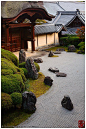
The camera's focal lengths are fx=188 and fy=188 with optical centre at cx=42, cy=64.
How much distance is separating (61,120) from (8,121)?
2.12 meters

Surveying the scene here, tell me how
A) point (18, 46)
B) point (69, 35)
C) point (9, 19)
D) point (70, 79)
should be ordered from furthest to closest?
point (69, 35)
point (18, 46)
point (9, 19)
point (70, 79)

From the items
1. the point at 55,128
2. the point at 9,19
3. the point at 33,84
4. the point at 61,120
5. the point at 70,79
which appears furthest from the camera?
the point at 9,19

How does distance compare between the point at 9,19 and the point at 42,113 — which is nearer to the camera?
the point at 42,113

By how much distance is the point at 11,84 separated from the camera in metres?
8.45

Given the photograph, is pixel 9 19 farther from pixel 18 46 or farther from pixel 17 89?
pixel 17 89

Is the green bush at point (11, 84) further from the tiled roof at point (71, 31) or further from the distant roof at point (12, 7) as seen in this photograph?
the tiled roof at point (71, 31)

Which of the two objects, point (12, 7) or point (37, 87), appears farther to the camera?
point (12, 7)

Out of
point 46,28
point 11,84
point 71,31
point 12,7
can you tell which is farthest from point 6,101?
point 71,31

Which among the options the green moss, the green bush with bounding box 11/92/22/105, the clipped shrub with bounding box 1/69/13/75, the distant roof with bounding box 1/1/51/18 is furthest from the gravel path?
the distant roof with bounding box 1/1/51/18

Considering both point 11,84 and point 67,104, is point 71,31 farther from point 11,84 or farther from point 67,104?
point 11,84

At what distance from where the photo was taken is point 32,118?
7797mm

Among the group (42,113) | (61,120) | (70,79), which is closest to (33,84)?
(70,79)

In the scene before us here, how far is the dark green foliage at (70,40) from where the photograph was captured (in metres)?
26.8

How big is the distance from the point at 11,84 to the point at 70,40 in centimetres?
2022
